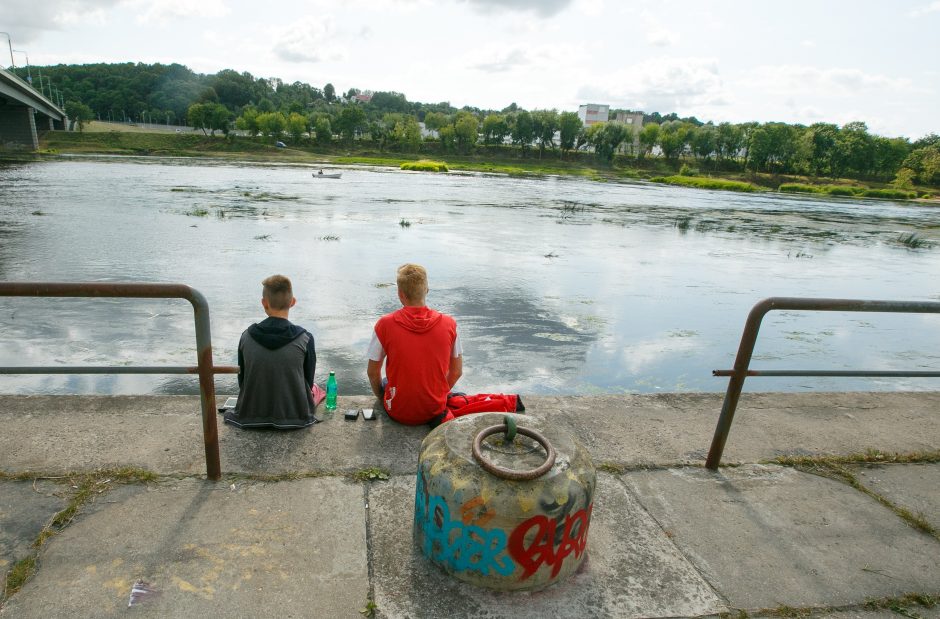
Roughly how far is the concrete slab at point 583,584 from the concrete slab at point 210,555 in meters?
A: 0.13

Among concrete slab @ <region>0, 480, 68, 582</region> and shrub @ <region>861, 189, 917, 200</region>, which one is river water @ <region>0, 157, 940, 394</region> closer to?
concrete slab @ <region>0, 480, 68, 582</region>

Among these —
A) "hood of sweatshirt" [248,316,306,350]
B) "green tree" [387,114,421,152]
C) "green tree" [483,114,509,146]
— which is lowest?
"hood of sweatshirt" [248,316,306,350]

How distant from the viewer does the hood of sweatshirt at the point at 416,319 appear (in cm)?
388

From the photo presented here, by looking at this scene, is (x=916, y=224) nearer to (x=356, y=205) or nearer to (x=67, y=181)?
(x=356, y=205)

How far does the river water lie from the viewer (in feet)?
23.1

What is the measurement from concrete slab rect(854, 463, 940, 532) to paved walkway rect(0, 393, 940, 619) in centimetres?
1

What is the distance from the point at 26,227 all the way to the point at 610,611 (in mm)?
18638

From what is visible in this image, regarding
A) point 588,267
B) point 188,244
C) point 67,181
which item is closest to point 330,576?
point 588,267

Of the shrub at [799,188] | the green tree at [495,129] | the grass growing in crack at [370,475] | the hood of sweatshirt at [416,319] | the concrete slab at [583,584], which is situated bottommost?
the shrub at [799,188]

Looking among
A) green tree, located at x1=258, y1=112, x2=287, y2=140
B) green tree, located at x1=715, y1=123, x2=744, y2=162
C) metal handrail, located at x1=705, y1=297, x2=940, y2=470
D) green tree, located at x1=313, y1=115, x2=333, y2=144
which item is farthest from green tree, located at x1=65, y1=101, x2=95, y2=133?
metal handrail, located at x1=705, y1=297, x2=940, y2=470

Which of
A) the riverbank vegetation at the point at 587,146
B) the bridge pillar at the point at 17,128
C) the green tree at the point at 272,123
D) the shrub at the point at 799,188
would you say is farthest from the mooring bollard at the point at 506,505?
the green tree at the point at 272,123

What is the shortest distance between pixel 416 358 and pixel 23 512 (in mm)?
2257

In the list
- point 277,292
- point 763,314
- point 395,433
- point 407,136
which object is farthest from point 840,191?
point 277,292

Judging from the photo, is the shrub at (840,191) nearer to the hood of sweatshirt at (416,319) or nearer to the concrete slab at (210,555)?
the hood of sweatshirt at (416,319)
